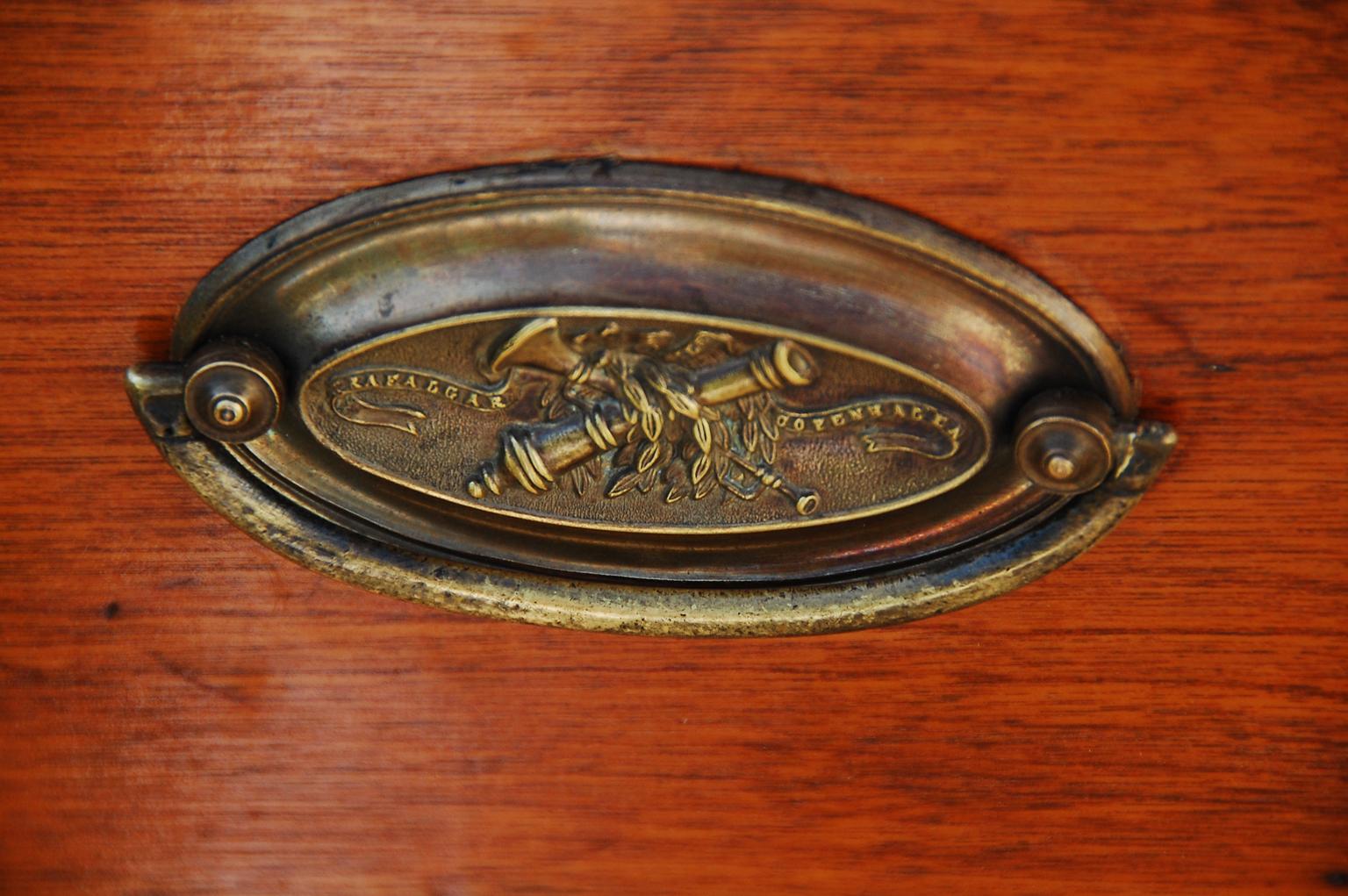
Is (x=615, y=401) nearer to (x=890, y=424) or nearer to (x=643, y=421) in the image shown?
(x=643, y=421)

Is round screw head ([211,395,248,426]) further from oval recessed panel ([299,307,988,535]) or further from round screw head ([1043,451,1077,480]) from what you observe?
round screw head ([1043,451,1077,480])

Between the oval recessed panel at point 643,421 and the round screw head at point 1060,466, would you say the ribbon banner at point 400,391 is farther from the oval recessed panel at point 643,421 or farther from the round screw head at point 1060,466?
the round screw head at point 1060,466

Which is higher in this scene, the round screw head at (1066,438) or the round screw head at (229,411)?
the round screw head at (1066,438)

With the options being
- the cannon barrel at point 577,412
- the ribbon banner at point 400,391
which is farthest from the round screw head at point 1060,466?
the ribbon banner at point 400,391

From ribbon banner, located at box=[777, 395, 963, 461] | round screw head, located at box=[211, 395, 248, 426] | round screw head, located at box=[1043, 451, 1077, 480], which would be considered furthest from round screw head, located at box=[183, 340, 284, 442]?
round screw head, located at box=[1043, 451, 1077, 480]

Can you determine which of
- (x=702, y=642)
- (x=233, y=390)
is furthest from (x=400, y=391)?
(x=702, y=642)

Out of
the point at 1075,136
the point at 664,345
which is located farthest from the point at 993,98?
the point at 664,345

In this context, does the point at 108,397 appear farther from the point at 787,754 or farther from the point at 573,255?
the point at 787,754
